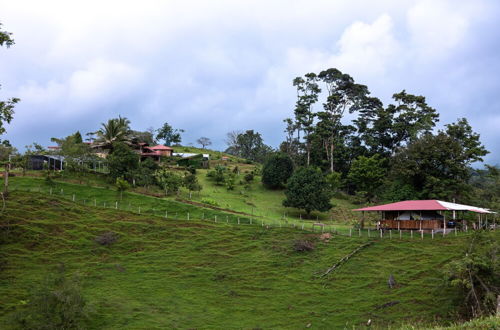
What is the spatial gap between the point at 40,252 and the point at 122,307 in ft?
39.1

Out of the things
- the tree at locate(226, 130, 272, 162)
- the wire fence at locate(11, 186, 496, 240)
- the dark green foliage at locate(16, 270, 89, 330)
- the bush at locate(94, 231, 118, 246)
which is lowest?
the dark green foliage at locate(16, 270, 89, 330)

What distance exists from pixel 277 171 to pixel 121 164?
24.3m

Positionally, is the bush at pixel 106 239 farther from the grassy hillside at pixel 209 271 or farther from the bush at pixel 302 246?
the bush at pixel 302 246

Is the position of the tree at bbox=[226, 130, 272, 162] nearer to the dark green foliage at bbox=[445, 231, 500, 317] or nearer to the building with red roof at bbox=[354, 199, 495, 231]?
the building with red roof at bbox=[354, 199, 495, 231]

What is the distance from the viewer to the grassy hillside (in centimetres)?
2598

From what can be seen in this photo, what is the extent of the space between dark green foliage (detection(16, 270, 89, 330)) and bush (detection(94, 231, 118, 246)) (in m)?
13.2

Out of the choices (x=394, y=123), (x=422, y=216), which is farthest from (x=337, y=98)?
(x=422, y=216)

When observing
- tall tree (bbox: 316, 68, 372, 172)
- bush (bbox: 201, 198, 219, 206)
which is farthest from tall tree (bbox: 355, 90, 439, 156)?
bush (bbox: 201, 198, 219, 206)

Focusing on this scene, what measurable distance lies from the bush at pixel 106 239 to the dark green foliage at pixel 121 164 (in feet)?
47.9

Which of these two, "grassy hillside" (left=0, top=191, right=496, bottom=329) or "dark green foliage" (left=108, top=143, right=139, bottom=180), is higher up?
"dark green foliage" (left=108, top=143, right=139, bottom=180)

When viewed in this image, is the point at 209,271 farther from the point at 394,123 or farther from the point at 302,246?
the point at 394,123

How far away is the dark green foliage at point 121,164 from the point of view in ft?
167

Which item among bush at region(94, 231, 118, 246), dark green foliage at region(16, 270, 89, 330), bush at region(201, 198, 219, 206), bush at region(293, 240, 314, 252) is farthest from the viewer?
bush at region(201, 198, 219, 206)

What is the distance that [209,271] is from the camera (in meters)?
33.1
